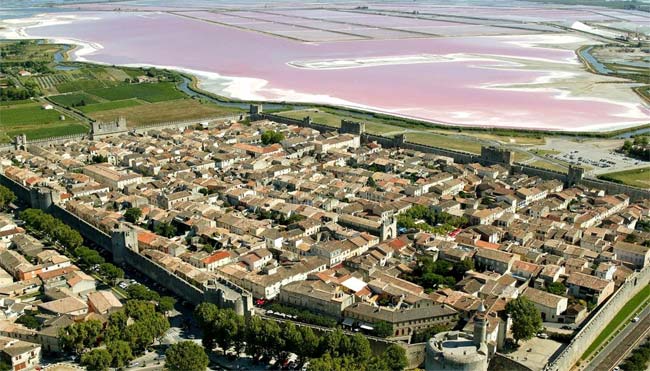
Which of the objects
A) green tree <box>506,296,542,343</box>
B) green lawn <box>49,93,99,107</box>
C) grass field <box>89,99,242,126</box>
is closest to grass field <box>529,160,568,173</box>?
green tree <box>506,296,542,343</box>

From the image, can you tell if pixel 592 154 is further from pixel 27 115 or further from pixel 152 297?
pixel 27 115

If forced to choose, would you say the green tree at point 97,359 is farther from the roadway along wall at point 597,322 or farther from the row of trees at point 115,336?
the roadway along wall at point 597,322

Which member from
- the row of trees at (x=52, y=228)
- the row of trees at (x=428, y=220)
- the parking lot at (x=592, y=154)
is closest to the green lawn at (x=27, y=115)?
the row of trees at (x=52, y=228)

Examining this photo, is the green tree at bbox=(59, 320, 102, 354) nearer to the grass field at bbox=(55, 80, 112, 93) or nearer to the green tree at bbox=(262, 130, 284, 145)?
the green tree at bbox=(262, 130, 284, 145)

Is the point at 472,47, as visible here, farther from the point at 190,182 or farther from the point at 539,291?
the point at 539,291

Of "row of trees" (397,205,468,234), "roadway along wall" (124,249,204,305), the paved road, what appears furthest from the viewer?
"row of trees" (397,205,468,234)

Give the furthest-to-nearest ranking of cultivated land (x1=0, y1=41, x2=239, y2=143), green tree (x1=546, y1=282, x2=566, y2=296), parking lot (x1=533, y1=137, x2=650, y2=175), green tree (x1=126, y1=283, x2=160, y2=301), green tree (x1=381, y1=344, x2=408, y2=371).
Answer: cultivated land (x1=0, y1=41, x2=239, y2=143) < parking lot (x1=533, y1=137, x2=650, y2=175) < green tree (x1=546, y1=282, x2=566, y2=296) < green tree (x1=126, y1=283, x2=160, y2=301) < green tree (x1=381, y1=344, x2=408, y2=371)
